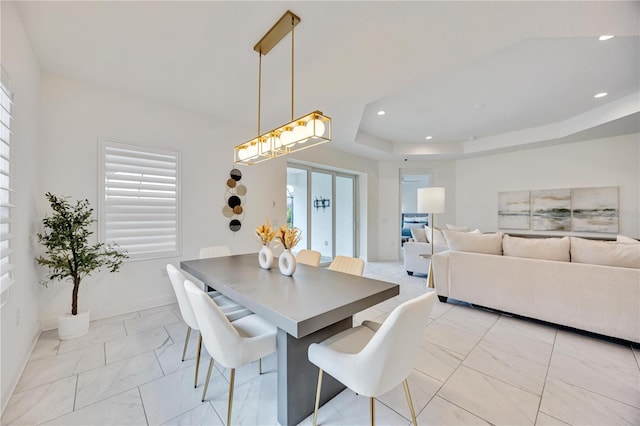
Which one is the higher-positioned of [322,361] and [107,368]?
[322,361]

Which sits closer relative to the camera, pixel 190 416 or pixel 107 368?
pixel 190 416

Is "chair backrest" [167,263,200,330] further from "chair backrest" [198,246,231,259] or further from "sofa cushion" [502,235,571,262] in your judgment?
"sofa cushion" [502,235,571,262]

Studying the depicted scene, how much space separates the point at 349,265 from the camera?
229cm

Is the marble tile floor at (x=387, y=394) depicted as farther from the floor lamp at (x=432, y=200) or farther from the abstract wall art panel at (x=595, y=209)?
the abstract wall art panel at (x=595, y=209)

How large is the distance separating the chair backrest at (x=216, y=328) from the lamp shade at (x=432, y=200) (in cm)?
377

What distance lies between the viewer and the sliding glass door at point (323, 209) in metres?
5.37

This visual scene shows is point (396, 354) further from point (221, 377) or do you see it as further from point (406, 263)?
point (406, 263)

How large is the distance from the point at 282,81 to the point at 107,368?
3.04m

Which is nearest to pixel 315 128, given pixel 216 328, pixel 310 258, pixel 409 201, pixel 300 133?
pixel 300 133

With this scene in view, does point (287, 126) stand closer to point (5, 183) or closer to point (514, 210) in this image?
point (5, 183)

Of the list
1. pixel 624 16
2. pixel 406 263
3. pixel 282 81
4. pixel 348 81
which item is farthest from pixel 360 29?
pixel 406 263

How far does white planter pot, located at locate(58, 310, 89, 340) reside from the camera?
7.66 ft

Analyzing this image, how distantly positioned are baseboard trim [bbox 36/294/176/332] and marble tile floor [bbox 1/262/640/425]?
153mm

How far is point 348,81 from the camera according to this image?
106 inches
